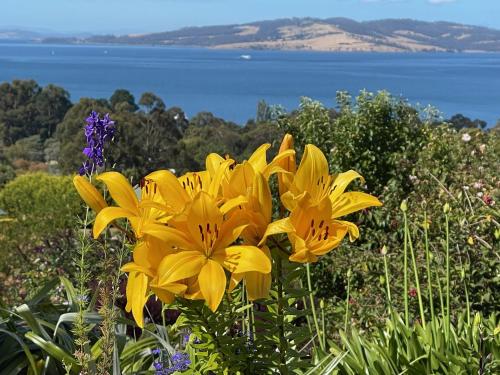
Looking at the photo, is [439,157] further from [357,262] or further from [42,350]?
[42,350]

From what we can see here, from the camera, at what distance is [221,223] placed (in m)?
0.78

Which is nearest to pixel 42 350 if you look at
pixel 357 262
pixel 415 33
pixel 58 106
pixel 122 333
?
pixel 122 333

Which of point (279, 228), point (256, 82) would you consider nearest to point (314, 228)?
point (279, 228)

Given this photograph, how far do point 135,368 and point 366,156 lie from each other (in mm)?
4905

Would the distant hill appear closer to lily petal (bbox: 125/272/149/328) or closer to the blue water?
the blue water

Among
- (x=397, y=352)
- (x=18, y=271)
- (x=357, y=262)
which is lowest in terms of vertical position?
(x=18, y=271)

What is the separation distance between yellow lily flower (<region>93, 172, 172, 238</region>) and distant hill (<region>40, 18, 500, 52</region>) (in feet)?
537

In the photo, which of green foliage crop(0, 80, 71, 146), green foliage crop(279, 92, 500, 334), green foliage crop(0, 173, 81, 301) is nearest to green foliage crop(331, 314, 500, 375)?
green foliage crop(279, 92, 500, 334)

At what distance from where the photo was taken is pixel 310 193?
86 centimetres

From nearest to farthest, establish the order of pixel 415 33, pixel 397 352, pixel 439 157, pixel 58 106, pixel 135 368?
pixel 397 352 → pixel 135 368 → pixel 439 157 → pixel 58 106 → pixel 415 33

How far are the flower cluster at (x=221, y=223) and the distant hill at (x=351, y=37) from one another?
163675mm

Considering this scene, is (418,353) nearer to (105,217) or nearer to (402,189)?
(105,217)

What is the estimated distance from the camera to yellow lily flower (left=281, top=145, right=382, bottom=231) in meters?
0.85

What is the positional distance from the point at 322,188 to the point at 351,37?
174 metres
